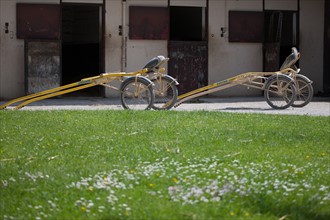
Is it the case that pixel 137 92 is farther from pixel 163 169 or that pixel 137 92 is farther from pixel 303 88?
pixel 163 169

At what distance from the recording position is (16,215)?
651cm

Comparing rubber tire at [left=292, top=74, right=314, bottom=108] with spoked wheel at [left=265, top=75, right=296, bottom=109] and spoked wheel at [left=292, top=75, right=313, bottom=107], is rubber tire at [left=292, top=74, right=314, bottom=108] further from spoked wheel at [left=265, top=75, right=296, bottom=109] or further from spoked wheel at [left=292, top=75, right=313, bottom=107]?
spoked wheel at [left=265, top=75, right=296, bottom=109]

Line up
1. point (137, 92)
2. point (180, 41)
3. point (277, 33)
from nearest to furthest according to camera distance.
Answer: point (137, 92) → point (180, 41) → point (277, 33)

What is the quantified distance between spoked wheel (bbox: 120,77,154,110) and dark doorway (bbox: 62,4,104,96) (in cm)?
913

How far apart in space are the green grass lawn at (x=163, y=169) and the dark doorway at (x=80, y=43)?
12.6 metres

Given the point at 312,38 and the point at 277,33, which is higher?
the point at 277,33

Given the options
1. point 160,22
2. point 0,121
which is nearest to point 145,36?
point 160,22

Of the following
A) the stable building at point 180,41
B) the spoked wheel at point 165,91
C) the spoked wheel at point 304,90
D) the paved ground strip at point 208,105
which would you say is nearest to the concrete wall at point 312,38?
the stable building at point 180,41

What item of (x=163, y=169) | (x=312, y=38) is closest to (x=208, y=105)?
(x=312, y=38)

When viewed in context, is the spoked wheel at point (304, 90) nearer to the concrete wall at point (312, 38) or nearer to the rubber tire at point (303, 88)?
the rubber tire at point (303, 88)

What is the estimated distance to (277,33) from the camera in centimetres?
2233

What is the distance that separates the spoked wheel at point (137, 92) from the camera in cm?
1477

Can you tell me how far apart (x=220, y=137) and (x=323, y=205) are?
341 centimetres

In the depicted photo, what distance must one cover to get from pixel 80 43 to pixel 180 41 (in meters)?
5.86
